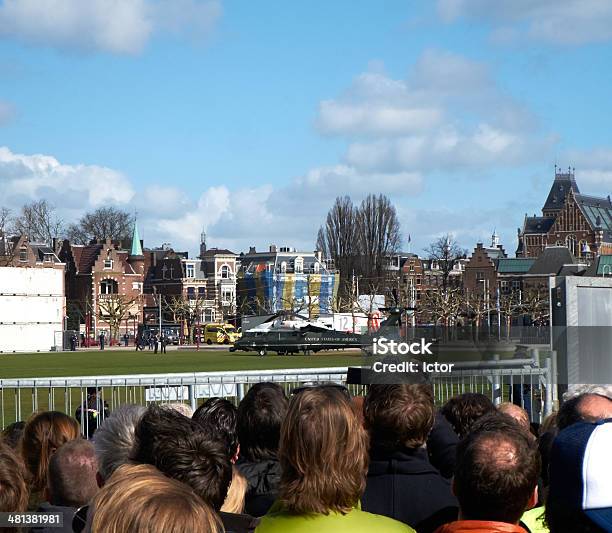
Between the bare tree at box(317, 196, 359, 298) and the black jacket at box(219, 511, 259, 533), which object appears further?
the bare tree at box(317, 196, 359, 298)

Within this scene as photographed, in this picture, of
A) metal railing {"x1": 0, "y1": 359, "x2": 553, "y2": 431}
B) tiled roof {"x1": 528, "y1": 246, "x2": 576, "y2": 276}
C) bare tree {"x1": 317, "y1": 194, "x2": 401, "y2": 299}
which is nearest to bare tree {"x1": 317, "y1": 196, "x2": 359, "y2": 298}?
bare tree {"x1": 317, "y1": 194, "x2": 401, "y2": 299}

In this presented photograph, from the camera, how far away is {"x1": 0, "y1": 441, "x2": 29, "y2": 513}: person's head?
12.0 feet

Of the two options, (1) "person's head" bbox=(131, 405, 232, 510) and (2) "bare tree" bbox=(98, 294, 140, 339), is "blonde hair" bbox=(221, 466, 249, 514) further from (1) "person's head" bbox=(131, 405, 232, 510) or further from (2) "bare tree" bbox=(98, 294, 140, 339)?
(2) "bare tree" bbox=(98, 294, 140, 339)

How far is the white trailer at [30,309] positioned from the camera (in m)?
72.8

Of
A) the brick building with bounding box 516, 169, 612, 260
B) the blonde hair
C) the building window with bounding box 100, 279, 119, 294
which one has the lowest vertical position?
the blonde hair

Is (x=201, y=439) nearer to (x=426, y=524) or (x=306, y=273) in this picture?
(x=426, y=524)

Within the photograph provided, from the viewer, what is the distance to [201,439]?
13.0ft

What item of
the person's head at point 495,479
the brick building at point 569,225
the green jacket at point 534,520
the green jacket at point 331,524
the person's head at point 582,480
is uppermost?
the brick building at point 569,225

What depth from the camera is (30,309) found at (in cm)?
7406

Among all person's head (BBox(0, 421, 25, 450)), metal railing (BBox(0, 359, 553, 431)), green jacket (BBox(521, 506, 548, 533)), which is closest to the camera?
green jacket (BBox(521, 506, 548, 533))

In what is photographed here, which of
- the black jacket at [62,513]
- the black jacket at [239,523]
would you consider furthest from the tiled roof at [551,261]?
the black jacket at [239,523]

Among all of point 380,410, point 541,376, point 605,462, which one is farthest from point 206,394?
point 605,462

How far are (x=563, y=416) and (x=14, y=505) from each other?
315 cm

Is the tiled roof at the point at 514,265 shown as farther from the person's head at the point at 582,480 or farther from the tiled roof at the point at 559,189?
the person's head at the point at 582,480
